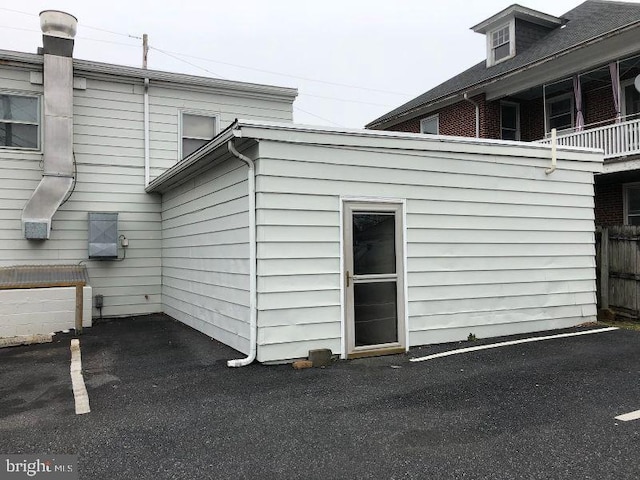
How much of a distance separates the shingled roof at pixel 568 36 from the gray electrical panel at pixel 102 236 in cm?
1114

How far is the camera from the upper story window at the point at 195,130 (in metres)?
10.1

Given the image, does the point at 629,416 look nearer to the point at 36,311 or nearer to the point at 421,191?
the point at 421,191

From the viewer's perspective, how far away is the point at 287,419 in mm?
3693

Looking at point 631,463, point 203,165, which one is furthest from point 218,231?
point 631,463

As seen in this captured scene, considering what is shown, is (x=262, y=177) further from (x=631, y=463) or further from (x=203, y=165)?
(x=631, y=463)

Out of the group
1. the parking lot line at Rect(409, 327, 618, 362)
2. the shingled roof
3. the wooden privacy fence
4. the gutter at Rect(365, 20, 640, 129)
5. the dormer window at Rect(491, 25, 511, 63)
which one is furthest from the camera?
the dormer window at Rect(491, 25, 511, 63)

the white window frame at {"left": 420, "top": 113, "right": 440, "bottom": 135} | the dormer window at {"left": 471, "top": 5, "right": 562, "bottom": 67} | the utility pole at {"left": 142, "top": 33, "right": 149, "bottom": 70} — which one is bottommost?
the white window frame at {"left": 420, "top": 113, "right": 440, "bottom": 135}

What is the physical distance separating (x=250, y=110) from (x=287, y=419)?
8.35 meters

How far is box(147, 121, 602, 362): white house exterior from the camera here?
17.6 feet

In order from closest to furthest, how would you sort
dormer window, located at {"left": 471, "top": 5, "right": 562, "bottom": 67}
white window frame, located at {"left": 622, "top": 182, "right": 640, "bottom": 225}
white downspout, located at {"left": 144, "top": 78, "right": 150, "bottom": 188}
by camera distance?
white downspout, located at {"left": 144, "top": 78, "right": 150, "bottom": 188}, white window frame, located at {"left": 622, "top": 182, "right": 640, "bottom": 225}, dormer window, located at {"left": 471, "top": 5, "right": 562, "bottom": 67}

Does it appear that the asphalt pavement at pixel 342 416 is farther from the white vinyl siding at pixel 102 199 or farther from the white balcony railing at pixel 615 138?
the white balcony railing at pixel 615 138

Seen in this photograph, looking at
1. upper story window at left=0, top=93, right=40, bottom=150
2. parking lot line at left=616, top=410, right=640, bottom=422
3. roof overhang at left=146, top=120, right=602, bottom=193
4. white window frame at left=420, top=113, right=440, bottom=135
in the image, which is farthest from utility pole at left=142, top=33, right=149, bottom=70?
parking lot line at left=616, top=410, right=640, bottom=422

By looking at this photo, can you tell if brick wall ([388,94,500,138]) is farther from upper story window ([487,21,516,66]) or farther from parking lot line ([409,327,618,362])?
parking lot line ([409,327,618,362])

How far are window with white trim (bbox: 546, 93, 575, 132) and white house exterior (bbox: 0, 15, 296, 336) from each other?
377 inches
